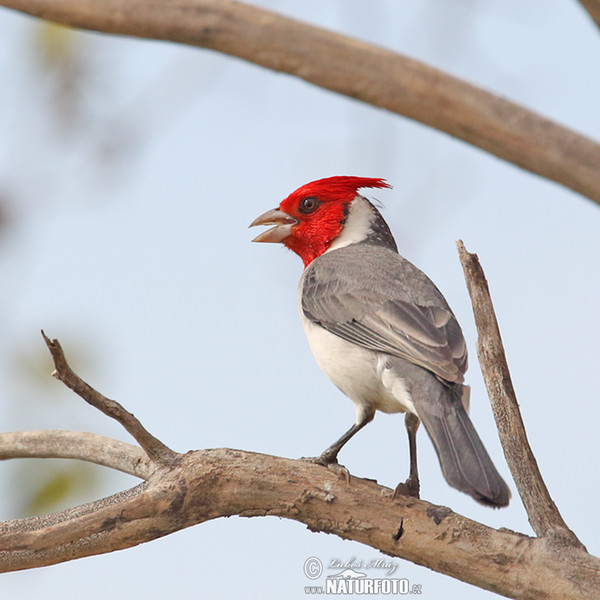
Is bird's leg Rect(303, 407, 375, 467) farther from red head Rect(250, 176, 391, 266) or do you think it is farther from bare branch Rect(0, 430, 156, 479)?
red head Rect(250, 176, 391, 266)

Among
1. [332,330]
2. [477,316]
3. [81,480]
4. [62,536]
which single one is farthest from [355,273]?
[62,536]

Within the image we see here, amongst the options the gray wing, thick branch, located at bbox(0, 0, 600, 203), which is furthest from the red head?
thick branch, located at bbox(0, 0, 600, 203)

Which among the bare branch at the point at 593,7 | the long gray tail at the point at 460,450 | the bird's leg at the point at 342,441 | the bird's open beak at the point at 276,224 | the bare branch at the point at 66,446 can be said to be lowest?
the long gray tail at the point at 460,450

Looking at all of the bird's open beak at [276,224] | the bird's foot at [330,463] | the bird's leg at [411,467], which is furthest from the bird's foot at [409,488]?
the bird's open beak at [276,224]

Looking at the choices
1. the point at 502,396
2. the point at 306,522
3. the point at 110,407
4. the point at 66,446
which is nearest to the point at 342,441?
the point at 306,522

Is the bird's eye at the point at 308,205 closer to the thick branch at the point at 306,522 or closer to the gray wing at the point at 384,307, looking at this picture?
the gray wing at the point at 384,307

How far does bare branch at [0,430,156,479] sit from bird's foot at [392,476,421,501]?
1.40 metres

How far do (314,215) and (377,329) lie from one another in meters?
1.60

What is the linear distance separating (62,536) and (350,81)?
2.51m

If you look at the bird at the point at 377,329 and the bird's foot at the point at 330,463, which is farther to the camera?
the bird's foot at the point at 330,463

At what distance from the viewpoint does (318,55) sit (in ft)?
8.21

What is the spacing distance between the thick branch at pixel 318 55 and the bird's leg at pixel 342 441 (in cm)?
256

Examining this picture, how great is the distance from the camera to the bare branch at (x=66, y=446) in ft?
16.1

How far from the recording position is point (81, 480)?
5031mm
